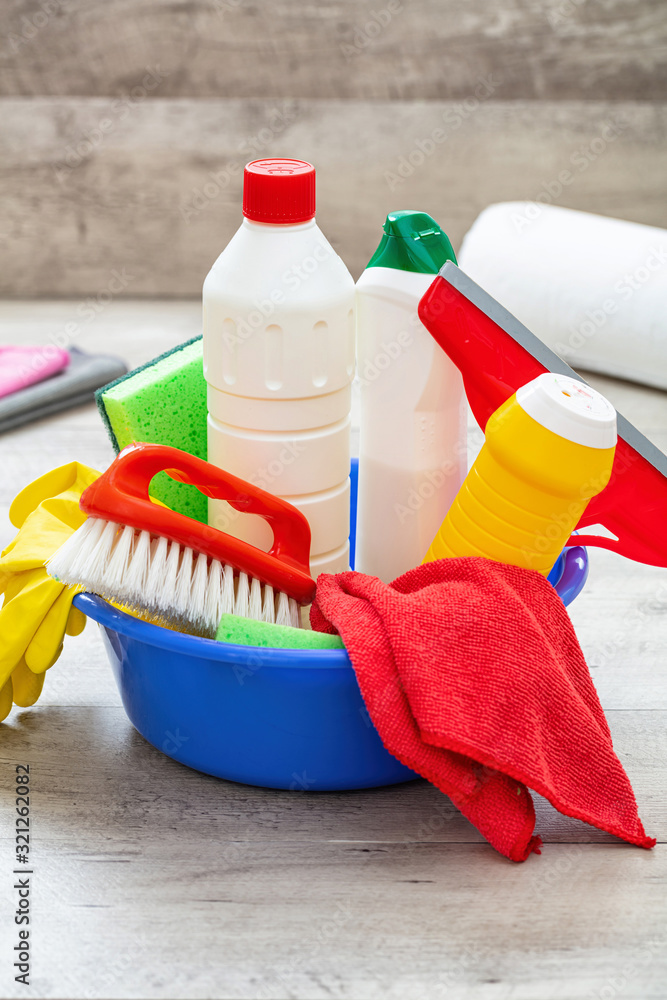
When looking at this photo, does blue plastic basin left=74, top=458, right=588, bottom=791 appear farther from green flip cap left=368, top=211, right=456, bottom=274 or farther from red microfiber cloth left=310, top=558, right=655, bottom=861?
green flip cap left=368, top=211, right=456, bottom=274

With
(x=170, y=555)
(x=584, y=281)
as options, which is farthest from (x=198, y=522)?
(x=584, y=281)

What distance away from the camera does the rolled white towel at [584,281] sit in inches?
43.1

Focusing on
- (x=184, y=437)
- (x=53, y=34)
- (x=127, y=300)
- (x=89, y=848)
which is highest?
(x=53, y=34)

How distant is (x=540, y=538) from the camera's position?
469mm

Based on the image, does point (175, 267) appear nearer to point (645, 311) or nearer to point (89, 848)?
point (645, 311)

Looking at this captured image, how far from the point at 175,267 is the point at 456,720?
108 cm

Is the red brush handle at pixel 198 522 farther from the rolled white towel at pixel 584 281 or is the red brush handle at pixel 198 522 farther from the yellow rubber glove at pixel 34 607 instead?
the rolled white towel at pixel 584 281

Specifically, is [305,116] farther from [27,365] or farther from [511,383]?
[511,383]

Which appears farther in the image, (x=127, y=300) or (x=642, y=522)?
(x=127, y=300)

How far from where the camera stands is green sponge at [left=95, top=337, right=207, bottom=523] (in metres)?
0.57

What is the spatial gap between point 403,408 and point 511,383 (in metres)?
0.07

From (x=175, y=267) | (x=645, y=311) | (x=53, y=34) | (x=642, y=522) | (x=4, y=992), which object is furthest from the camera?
(x=175, y=267)

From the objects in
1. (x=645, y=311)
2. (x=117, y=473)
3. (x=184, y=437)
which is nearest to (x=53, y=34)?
(x=645, y=311)

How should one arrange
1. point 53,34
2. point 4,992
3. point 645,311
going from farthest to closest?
point 53,34, point 645,311, point 4,992
